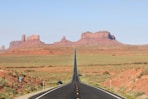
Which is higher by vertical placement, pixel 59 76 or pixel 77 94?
pixel 77 94

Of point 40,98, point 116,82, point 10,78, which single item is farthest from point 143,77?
point 10,78

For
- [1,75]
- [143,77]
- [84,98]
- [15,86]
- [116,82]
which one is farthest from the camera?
[116,82]

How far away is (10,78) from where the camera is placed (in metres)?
40.8

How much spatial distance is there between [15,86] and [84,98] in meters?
15.8

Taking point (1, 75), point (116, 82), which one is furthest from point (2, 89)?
point (116, 82)

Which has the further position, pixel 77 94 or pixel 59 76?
pixel 59 76

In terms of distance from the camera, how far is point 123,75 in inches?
1724

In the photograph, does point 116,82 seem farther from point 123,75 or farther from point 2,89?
point 2,89

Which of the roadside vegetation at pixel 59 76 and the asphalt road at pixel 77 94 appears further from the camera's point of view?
the roadside vegetation at pixel 59 76

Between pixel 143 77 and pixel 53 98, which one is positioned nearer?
pixel 53 98

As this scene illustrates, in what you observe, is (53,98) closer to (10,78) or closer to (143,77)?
(143,77)

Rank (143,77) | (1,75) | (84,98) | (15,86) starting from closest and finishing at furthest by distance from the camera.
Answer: (84,98)
(143,77)
(15,86)
(1,75)

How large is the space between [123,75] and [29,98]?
22.4m

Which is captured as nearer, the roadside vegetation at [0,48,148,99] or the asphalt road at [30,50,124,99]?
the asphalt road at [30,50,124,99]
